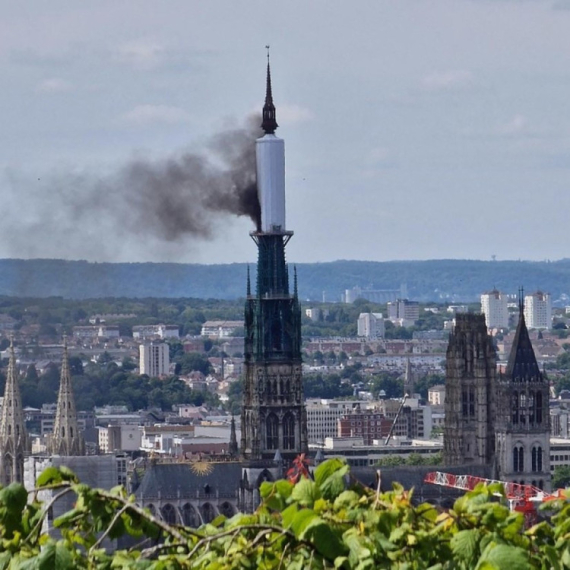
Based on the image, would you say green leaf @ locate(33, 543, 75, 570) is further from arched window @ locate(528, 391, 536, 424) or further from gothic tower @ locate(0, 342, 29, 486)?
arched window @ locate(528, 391, 536, 424)

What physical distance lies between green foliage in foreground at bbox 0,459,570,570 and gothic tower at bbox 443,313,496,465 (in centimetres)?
7526

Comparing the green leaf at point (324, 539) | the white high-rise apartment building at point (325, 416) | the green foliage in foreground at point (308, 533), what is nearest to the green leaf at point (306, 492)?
the green foliage in foreground at point (308, 533)

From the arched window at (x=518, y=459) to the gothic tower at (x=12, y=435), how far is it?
1606 cm

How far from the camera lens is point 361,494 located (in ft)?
50.8

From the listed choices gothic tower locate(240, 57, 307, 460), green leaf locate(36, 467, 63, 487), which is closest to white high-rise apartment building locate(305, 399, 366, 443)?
gothic tower locate(240, 57, 307, 460)

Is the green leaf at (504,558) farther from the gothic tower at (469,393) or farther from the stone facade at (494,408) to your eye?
the gothic tower at (469,393)

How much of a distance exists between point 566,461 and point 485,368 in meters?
27.9

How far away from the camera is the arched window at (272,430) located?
83.7 m

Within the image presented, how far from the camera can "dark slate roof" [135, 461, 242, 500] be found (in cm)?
8325

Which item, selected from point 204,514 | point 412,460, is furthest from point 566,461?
point 204,514

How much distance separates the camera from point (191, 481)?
83812mm

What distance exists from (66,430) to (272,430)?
6.43 meters

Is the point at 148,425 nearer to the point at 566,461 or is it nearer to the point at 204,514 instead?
the point at 566,461

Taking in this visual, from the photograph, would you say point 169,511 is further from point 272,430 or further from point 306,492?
point 306,492
